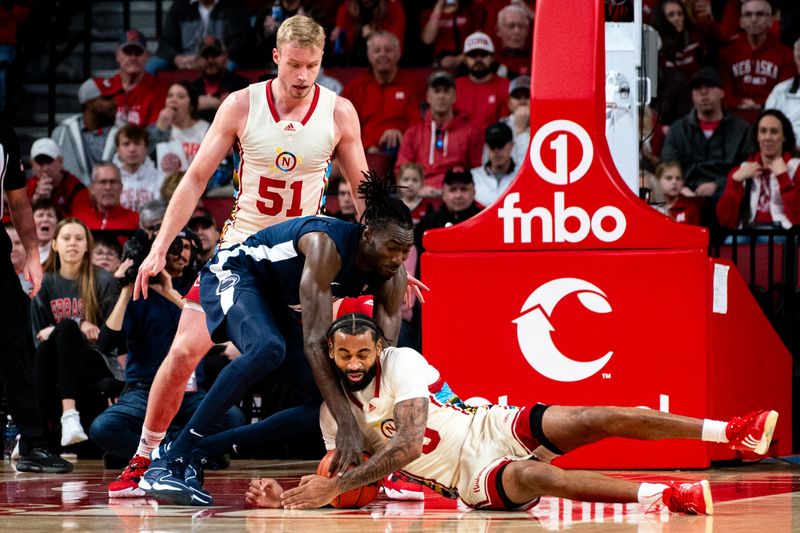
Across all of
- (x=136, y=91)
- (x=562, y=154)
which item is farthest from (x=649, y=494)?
(x=136, y=91)

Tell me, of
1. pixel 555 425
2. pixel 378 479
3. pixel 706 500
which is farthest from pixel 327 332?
pixel 706 500

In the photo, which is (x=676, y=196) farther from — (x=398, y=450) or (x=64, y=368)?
(x=398, y=450)

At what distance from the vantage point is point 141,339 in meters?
6.94

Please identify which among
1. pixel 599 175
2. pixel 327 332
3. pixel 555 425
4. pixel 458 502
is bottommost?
pixel 458 502

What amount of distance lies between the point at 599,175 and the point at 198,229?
3.13 metres

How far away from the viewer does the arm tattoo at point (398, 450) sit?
430 cm

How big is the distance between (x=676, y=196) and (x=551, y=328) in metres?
3.07

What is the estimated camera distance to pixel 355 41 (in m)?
11.3

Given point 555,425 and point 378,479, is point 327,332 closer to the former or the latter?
point 378,479

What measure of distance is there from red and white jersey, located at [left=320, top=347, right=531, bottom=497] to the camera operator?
2524mm

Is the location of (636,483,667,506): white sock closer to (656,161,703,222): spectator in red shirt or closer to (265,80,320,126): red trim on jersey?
(265,80,320,126): red trim on jersey

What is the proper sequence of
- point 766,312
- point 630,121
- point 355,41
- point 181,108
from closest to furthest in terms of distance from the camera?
1. point 630,121
2. point 766,312
3. point 181,108
4. point 355,41

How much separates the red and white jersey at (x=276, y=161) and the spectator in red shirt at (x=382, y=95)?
4965mm

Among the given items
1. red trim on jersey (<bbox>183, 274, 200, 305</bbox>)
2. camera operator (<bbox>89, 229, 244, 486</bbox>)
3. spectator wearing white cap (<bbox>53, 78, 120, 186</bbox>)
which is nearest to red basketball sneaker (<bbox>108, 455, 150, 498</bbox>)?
red trim on jersey (<bbox>183, 274, 200, 305</bbox>)
